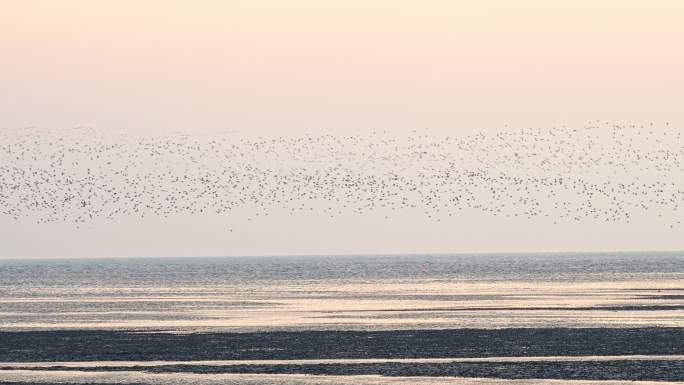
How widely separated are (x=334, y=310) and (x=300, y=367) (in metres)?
35.6

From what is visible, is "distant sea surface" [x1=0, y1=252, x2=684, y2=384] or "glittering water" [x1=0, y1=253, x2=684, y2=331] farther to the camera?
"glittering water" [x1=0, y1=253, x2=684, y2=331]

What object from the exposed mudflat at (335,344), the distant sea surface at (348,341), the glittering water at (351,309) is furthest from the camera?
the glittering water at (351,309)

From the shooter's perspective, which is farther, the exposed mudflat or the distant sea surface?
the exposed mudflat

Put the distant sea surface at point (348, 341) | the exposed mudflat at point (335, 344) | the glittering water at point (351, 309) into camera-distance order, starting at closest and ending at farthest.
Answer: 1. the distant sea surface at point (348, 341)
2. the exposed mudflat at point (335, 344)
3. the glittering water at point (351, 309)

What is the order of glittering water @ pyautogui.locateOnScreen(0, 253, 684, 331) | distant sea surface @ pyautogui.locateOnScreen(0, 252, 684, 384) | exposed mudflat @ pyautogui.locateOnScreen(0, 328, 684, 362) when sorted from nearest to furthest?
1. distant sea surface @ pyautogui.locateOnScreen(0, 252, 684, 384)
2. exposed mudflat @ pyautogui.locateOnScreen(0, 328, 684, 362)
3. glittering water @ pyautogui.locateOnScreen(0, 253, 684, 331)

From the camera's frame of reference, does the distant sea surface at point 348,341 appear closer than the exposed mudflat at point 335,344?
Yes

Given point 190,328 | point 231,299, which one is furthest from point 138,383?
point 231,299

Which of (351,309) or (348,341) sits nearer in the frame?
(348,341)

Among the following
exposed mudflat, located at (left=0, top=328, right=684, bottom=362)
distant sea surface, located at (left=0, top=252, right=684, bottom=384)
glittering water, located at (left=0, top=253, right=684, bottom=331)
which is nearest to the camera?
distant sea surface, located at (left=0, top=252, right=684, bottom=384)

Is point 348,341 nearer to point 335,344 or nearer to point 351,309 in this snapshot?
point 335,344

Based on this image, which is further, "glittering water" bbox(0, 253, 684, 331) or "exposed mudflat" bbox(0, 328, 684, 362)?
"glittering water" bbox(0, 253, 684, 331)

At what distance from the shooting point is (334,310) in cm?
8606

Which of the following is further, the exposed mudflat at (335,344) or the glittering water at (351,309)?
the glittering water at (351,309)

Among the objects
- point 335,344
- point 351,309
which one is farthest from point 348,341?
point 351,309
